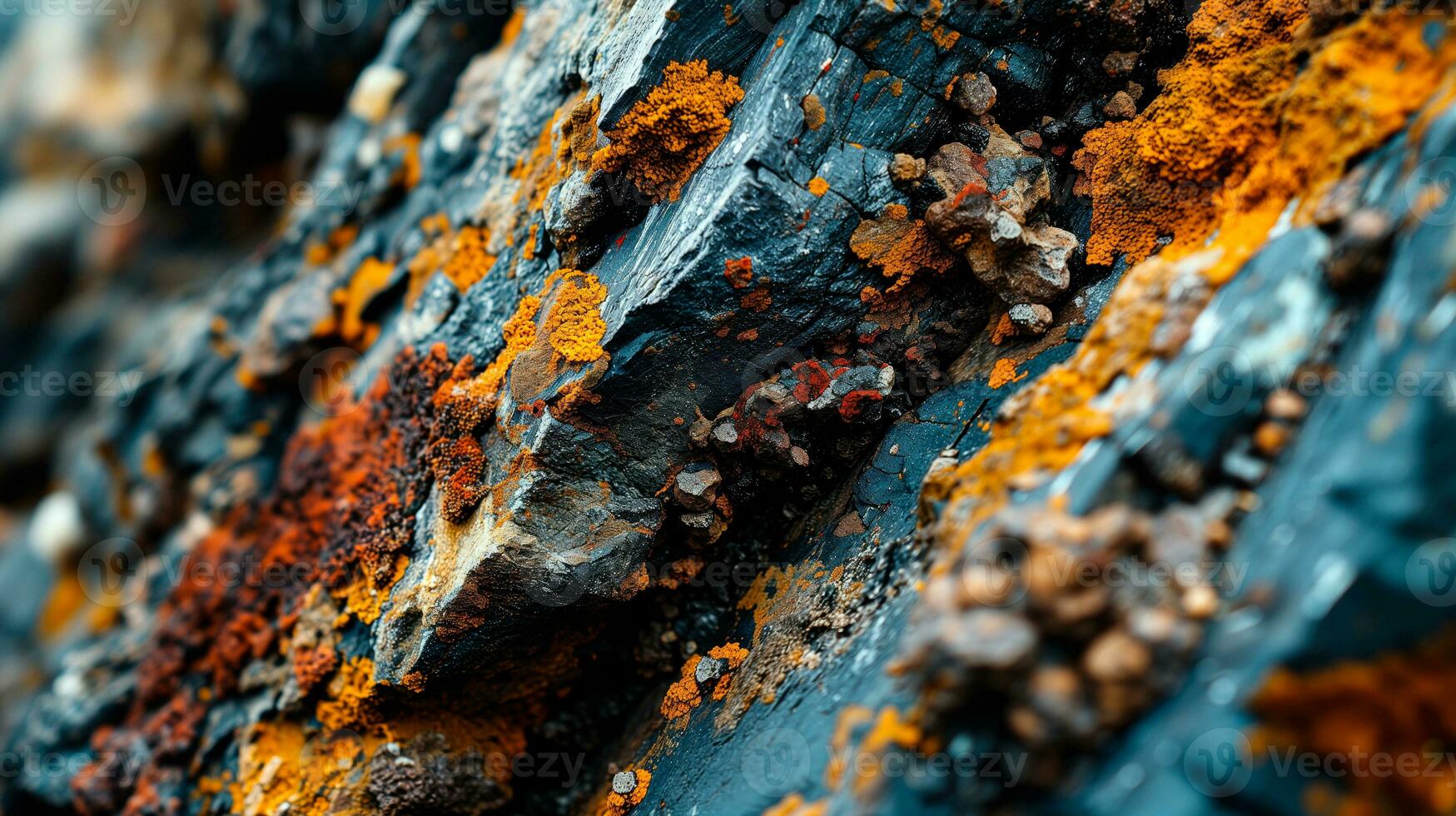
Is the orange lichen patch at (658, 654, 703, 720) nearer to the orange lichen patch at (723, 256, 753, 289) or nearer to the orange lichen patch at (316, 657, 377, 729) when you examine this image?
the orange lichen patch at (316, 657, 377, 729)

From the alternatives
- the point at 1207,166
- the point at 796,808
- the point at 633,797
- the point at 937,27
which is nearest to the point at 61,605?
the point at 633,797

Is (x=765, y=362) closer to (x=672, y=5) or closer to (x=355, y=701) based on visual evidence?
(x=672, y=5)

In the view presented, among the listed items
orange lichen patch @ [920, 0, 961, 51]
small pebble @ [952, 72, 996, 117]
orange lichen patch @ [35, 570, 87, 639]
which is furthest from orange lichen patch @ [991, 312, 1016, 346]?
orange lichen patch @ [35, 570, 87, 639]

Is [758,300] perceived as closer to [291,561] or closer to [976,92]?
[976,92]

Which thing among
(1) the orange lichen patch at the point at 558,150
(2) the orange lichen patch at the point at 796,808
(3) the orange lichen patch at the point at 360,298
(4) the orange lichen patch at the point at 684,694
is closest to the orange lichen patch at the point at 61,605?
(3) the orange lichen patch at the point at 360,298

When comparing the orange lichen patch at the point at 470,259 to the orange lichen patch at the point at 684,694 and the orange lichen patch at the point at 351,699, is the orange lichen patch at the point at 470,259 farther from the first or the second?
the orange lichen patch at the point at 684,694

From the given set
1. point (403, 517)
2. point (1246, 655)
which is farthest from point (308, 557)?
point (1246, 655)
